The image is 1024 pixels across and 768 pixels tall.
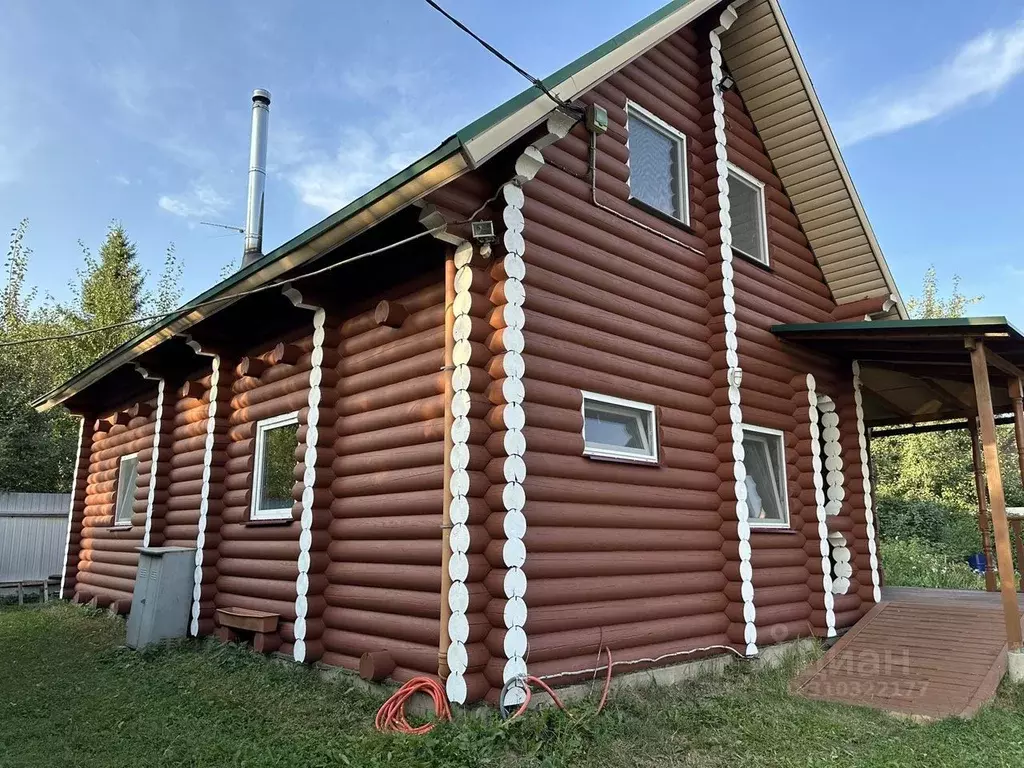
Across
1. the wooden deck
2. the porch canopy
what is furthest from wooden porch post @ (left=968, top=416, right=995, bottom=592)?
the wooden deck

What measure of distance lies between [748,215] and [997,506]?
433 centimetres

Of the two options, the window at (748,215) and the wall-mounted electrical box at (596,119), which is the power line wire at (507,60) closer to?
the wall-mounted electrical box at (596,119)

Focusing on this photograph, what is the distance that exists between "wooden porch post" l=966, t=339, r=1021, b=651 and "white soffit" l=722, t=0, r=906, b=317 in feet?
9.12

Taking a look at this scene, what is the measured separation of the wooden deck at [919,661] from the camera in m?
6.07

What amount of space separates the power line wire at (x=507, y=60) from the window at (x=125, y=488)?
961cm

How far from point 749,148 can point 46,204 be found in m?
28.4

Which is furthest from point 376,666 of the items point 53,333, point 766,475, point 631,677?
point 53,333

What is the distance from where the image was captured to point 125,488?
39.9 feet

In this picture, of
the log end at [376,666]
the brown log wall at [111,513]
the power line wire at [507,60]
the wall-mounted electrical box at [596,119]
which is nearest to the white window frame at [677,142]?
the wall-mounted electrical box at [596,119]

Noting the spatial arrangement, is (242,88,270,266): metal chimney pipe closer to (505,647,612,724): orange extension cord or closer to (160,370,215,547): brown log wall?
(160,370,215,547): brown log wall

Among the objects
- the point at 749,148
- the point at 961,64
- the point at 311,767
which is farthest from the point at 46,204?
the point at 961,64

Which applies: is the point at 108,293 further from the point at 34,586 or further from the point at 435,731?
the point at 435,731

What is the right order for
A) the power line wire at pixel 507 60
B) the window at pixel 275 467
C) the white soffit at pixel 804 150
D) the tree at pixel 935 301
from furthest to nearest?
the tree at pixel 935 301 → the white soffit at pixel 804 150 → the window at pixel 275 467 → the power line wire at pixel 507 60

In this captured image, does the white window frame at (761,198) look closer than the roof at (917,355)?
No
